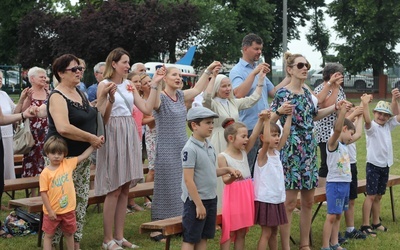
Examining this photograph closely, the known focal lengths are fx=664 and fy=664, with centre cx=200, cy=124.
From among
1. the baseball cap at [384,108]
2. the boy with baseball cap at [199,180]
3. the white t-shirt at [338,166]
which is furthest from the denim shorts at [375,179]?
the boy with baseball cap at [199,180]

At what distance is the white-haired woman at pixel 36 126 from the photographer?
332 inches

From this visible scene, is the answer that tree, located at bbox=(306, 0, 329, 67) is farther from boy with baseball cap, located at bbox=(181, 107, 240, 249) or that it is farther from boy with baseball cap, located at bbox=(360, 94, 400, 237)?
boy with baseball cap, located at bbox=(181, 107, 240, 249)

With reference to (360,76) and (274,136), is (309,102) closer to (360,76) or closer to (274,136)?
(274,136)

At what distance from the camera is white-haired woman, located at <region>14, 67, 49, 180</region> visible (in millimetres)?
8430

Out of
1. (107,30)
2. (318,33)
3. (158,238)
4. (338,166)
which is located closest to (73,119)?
(158,238)

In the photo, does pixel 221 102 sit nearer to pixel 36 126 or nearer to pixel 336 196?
pixel 336 196

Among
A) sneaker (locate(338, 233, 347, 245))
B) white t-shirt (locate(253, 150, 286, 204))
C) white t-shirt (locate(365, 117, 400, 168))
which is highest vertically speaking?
white t-shirt (locate(365, 117, 400, 168))

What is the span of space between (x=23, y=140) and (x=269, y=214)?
3.84m

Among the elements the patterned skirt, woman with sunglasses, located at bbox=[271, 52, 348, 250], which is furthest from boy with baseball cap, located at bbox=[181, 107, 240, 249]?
the patterned skirt

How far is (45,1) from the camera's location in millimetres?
49031

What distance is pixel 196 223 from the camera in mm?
5512

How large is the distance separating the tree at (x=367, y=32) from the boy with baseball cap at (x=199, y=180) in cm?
3879

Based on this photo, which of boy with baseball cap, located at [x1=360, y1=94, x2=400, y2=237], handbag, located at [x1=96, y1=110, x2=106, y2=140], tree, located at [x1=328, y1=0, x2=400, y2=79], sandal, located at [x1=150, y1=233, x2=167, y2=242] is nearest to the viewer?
handbag, located at [x1=96, y1=110, x2=106, y2=140]

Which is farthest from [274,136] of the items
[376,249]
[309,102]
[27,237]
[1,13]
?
[1,13]
